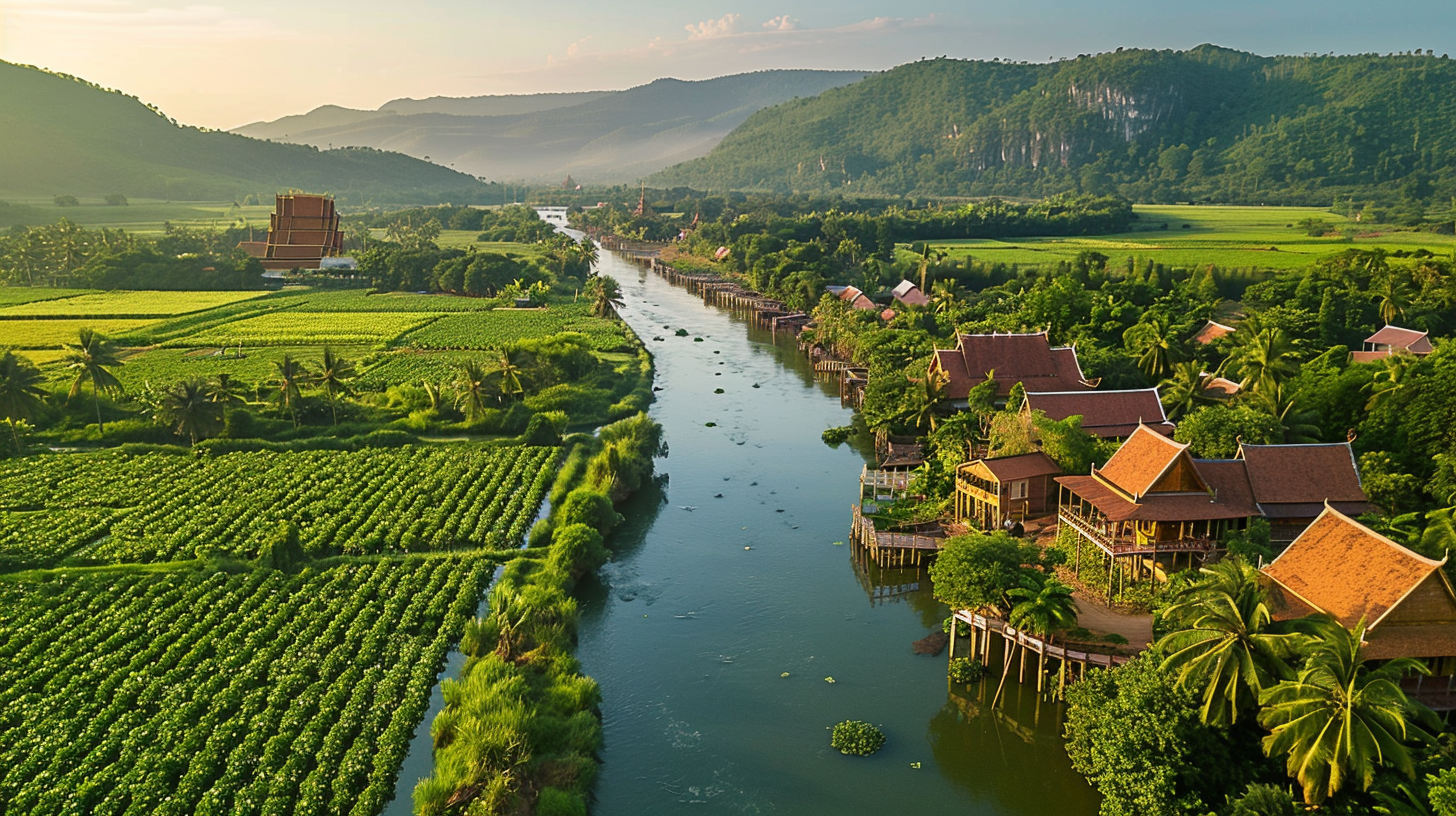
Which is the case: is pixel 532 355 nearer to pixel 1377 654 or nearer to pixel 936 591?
pixel 936 591

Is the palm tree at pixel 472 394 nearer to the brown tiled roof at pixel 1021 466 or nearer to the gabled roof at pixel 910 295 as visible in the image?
the brown tiled roof at pixel 1021 466

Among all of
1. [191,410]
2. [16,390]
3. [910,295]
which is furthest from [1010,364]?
[16,390]

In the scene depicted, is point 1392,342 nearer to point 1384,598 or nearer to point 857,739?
point 1384,598

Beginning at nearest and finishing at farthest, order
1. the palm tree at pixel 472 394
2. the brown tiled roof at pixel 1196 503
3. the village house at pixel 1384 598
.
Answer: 1. the village house at pixel 1384 598
2. the brown tiled roof at pixel 1196 503
3. the palm tree at pixel 472 394

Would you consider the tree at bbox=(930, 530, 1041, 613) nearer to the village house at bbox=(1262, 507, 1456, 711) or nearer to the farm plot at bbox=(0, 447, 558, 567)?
the village house at bbox=(1262, 507, 1456, 711)

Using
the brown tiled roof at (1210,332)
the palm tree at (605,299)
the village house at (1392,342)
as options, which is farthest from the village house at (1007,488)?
the palm tree at (605,299)

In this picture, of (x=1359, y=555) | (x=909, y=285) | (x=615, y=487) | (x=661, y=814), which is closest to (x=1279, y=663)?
(x=1359, y=555)

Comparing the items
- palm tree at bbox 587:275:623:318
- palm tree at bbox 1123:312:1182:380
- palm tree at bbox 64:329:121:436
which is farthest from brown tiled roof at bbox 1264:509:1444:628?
palm tree at bbox 587:275:623:318
